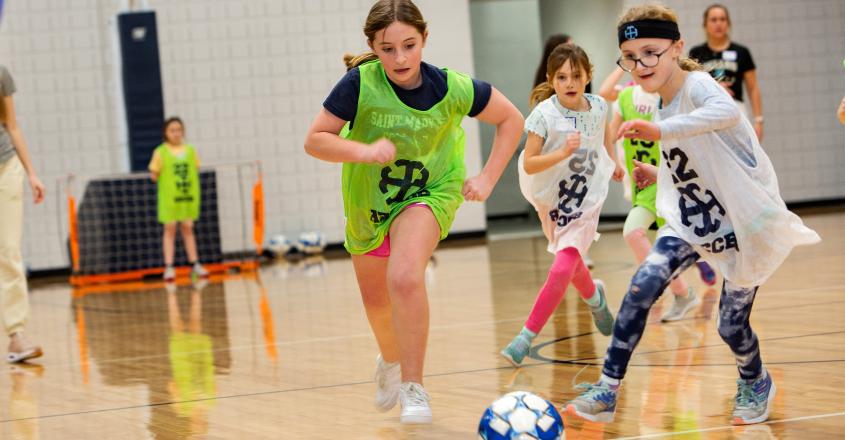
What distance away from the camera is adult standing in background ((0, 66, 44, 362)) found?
6246 millimetres

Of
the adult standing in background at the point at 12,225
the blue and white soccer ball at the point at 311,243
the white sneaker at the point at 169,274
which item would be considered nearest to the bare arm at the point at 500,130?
the adult standing in background at the point at 12,225

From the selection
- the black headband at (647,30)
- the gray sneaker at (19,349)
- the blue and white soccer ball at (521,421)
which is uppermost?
the black headband at (647,30)

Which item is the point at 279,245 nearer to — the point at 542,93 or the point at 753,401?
the point at 542,93

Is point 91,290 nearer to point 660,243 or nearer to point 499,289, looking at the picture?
point 499,289

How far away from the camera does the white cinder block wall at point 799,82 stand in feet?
47.5

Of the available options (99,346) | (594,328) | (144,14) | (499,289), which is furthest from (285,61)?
(594,328)

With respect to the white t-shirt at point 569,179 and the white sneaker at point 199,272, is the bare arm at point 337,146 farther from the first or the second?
the white sneaker at point 199,272

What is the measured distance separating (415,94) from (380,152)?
0.44 metres

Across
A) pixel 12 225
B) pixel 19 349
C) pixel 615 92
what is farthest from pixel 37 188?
pixel 615 92

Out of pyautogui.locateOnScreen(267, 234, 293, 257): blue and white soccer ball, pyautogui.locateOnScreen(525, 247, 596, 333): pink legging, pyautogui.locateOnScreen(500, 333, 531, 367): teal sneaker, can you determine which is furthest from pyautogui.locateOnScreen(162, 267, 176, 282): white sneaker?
pyautogui.locateOnScreen(500, 333, 531, 367): teal sneaker

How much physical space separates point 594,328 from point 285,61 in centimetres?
878

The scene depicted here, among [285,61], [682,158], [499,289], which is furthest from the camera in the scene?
[285,61]

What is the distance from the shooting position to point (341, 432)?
154 inches

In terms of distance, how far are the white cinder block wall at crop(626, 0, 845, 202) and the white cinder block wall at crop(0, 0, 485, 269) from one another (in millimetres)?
3728
